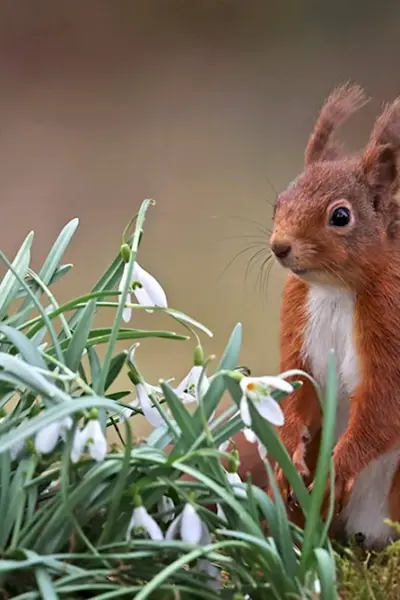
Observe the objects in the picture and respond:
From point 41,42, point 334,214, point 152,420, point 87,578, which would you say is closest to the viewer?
point 87,578

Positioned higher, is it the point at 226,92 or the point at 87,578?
the point at 226,92

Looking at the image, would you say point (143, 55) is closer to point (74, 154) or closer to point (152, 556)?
point (74, 154)

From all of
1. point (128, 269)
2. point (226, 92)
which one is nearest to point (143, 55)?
point (226, 92)

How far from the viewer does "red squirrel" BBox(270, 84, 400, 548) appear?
2.42ft

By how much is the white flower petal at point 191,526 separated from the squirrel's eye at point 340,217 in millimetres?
354

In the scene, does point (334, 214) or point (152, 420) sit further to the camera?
point (334, 214)

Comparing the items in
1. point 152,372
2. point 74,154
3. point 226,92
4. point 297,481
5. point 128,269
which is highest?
point 226,92

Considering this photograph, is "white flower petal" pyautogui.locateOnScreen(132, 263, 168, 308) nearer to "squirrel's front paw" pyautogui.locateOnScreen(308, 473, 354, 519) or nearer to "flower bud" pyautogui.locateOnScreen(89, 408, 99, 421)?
"flower bud" pyautogui.locateOnScreen(89, 408, 99, 421)

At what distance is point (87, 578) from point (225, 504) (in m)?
0.12

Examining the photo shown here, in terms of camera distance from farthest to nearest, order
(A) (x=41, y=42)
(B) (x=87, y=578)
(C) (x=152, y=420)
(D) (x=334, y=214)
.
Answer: (A) (x=41, y=42) < (D) (x=334, y=214) < (C) (x=152, y=420) < (B) (x=87, y=578)

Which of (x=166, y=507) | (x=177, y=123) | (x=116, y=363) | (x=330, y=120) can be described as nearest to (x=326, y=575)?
(x=166, y=507)

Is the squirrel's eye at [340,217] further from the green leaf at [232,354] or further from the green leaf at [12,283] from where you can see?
the green leaf at [12,283]

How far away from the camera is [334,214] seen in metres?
0.74

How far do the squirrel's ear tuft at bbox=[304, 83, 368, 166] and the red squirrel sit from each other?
3 cm
